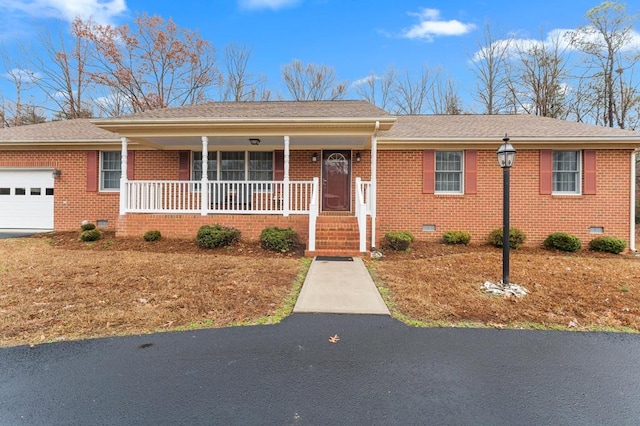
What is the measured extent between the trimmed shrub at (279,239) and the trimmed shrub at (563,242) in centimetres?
723

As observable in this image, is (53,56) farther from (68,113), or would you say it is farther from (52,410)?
(52,410)

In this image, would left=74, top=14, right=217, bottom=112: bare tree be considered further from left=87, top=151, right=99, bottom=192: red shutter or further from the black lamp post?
the black lamp post

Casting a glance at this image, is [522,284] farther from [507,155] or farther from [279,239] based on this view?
[279,239]

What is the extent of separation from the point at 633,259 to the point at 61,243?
15.1m

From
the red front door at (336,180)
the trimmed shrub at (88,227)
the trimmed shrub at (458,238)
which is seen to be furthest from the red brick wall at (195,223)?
the trimmed shrub at (458,238)

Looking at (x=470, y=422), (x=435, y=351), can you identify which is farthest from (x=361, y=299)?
(x=470, y=422)

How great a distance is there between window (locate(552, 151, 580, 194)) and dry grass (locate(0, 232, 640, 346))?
2.66 metres

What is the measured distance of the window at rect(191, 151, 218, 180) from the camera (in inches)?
420

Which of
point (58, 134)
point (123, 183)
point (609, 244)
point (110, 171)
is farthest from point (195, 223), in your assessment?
point (609, 244)

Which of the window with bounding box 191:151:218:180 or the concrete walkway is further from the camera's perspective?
the window with bounding box 191:151:218:180

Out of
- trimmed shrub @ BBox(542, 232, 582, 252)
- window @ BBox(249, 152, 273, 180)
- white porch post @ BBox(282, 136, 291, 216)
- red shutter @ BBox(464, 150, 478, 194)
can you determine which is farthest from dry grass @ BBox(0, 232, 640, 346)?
window @ BBox(249, 152, 273, 180)

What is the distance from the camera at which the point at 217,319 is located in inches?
150

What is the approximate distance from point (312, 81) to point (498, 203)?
18618mm

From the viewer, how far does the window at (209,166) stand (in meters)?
10.7
